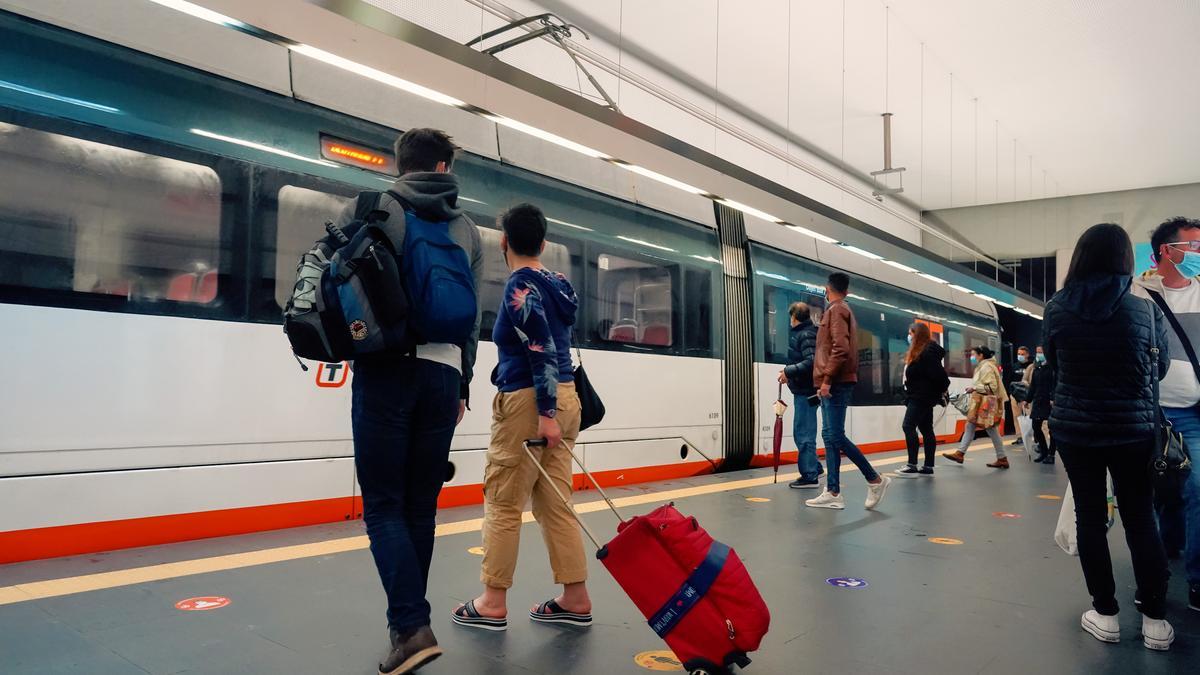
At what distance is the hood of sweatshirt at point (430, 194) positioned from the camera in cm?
233

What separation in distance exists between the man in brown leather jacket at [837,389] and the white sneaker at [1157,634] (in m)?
2.73

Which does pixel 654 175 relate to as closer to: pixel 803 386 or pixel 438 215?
pixel 803 386

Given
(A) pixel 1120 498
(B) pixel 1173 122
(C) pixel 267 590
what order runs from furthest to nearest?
(B) pixel 1173 122
(C) pixel 267 590
(A) pixel 1120 498

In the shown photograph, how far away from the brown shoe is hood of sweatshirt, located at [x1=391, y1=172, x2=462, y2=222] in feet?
3.92

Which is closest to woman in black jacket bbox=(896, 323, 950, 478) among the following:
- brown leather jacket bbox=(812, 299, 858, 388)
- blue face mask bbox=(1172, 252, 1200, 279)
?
brown leather jacket bbox=(812, 299, 858, 388)

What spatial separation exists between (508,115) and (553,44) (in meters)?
3.68

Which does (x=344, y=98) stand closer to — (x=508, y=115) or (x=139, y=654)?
(x=508, y=115)

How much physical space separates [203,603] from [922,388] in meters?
6.71

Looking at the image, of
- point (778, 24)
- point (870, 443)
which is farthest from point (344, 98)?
point (870, 443)

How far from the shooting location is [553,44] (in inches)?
296

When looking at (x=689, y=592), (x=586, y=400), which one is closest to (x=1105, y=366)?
(x=689, y=592)

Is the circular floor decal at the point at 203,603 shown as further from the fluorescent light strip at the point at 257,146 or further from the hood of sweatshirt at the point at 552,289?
the fluorescent light strip at the point at 257,146

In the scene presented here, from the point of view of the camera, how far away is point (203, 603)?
285 centimetres

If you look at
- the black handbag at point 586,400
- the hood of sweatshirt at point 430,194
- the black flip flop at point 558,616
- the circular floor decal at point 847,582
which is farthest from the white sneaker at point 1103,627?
the hood of sweatshirt at point 430,194
